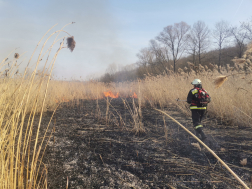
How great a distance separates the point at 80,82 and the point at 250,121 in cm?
1045

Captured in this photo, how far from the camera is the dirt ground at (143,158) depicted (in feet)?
6.22

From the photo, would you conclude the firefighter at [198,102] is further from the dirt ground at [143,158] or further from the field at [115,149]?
the dirt ground at [143,158]

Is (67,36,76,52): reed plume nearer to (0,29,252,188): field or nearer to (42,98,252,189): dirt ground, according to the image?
(0,29,252,188): field

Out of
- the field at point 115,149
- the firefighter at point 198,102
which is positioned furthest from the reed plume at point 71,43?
the firefighter at point 198,102

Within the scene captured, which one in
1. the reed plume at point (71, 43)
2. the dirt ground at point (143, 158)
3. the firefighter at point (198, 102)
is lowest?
the dirt ground at point (143, 158)

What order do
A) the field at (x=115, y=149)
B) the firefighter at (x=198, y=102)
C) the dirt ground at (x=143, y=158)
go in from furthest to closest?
the firefighter at (x=198, y=102) < the dirt ground at (x=143, y=158) < the field at (x=115, y=149)

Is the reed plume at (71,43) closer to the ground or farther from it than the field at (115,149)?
farther from it

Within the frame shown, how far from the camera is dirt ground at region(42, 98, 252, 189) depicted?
1.89 m

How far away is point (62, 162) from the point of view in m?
2.29

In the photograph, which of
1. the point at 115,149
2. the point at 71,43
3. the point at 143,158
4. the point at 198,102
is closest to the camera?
the point at 71,43

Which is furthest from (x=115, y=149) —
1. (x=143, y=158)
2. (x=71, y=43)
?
(x=71, y=43)

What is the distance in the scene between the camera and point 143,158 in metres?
2.45

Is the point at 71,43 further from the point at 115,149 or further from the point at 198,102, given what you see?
the point at 198,102

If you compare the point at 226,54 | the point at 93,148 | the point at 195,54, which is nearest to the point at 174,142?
the point at 93,148
